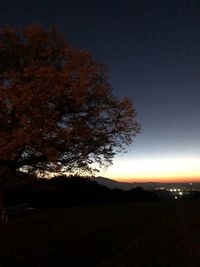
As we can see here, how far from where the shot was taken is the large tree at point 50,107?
70.2 ft


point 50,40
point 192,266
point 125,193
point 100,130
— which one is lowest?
point 192,266

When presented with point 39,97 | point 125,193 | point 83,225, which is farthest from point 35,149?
point 125,193

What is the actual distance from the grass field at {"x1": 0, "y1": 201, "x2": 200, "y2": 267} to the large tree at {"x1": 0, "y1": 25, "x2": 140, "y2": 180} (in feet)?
13.1

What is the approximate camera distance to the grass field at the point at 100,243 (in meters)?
12.0

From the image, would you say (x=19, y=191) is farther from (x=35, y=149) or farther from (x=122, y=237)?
(x=122, y=237)

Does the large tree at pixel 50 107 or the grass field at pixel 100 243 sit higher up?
the large tree at pixel 50 107

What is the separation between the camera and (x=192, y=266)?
37.7ft

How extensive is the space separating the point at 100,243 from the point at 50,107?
33.1 ft

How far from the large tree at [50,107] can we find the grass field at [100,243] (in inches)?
157

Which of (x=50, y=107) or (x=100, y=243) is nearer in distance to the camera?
(x=100, y=243)

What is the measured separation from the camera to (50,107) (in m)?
22.7

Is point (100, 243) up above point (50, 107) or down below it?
below

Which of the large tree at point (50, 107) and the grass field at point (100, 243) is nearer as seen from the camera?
the grass field at point (100, 243)

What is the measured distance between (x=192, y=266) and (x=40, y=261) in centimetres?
453
